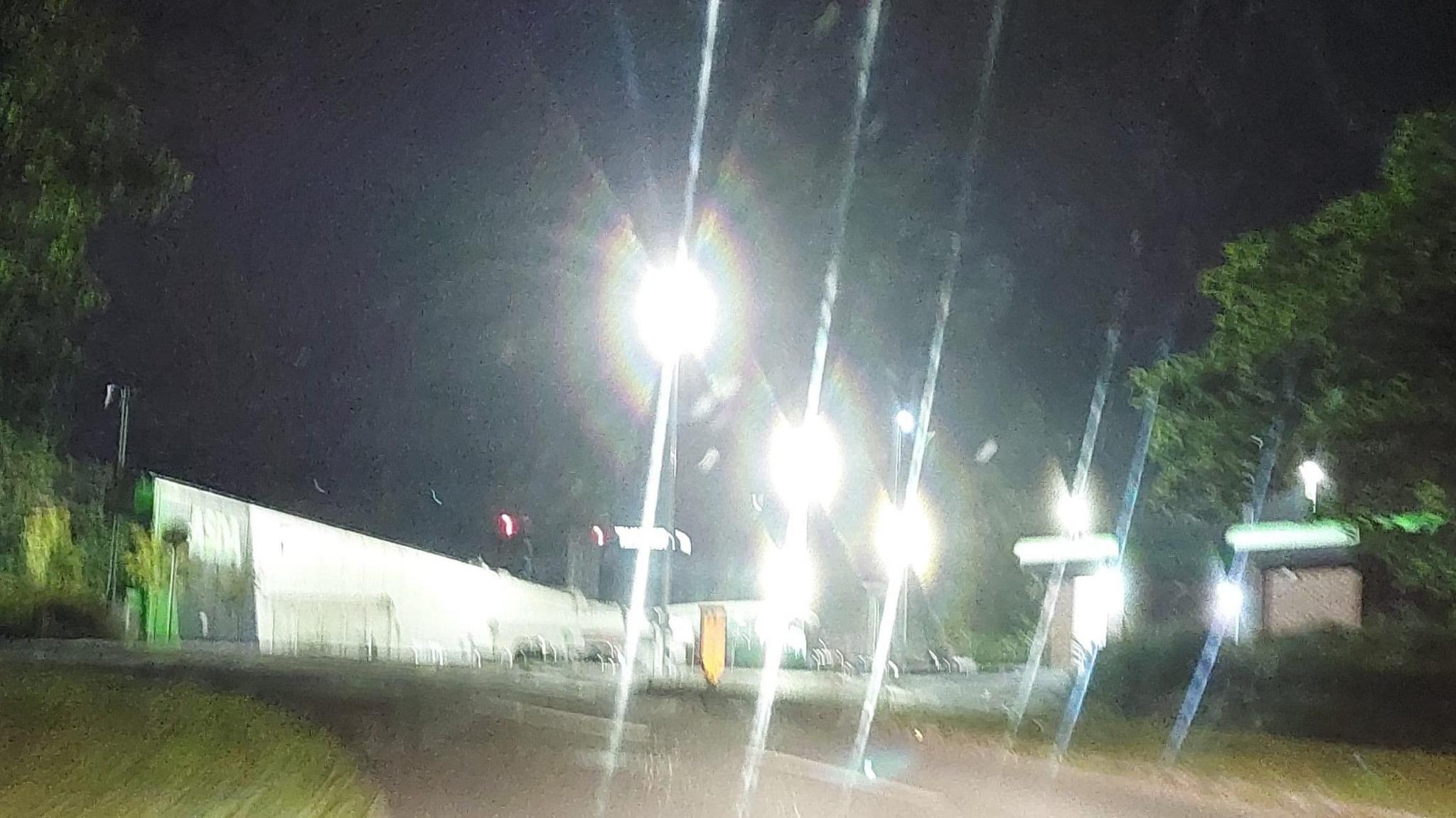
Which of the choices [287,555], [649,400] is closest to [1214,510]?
[649,400]

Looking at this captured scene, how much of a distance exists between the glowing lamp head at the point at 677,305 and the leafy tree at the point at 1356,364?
21.0ft

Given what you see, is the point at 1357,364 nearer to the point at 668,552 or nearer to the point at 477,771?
the point at 477,771

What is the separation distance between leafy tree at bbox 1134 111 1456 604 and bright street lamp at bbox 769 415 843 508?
11.2m

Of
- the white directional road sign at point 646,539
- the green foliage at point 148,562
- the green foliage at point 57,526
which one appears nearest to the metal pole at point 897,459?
the white directional road sign at point 646,539

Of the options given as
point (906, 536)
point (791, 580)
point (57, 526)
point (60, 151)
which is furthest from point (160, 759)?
point (791, 580)

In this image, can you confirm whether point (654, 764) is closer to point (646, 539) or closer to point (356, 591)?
point (646, 539)

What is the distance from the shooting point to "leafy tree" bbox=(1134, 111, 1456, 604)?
14.8 metres

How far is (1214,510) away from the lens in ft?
70.2

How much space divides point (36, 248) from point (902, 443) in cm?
2262

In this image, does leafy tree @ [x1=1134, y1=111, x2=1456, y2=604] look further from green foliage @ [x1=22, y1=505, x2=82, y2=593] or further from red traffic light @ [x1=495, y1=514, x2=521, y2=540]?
green foliage @ [x1=22, y1=505, x2=82, y2=593]

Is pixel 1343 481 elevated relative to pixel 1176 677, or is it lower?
elevated

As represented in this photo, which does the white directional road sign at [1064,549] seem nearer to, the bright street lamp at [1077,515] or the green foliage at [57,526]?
the bright street lamp at [1077,515]

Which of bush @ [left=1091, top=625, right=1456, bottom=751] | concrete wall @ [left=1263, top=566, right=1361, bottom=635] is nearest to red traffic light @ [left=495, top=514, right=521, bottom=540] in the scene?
bush @ [left=1091, top=625, right=1456, bottom=751]

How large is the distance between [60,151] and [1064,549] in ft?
92.9
